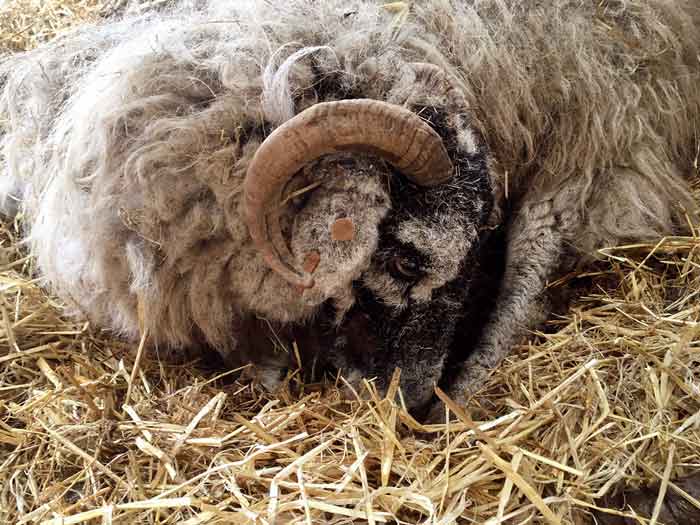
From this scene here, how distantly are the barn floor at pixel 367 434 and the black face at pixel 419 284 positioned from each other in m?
0.25

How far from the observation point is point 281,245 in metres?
2.48

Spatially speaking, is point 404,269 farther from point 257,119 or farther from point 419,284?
point 257,119

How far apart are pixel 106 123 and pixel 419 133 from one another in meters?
1.20

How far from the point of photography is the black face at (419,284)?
259cm

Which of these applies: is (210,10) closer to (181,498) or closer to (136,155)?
(136,155)

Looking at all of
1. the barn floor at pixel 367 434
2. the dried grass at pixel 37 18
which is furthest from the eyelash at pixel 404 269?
the dried grass at pixel 37 18

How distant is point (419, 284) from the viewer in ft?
8.85

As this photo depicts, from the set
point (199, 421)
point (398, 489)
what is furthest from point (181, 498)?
point (398, 489)

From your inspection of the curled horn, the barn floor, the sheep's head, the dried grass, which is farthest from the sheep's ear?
the dried grass

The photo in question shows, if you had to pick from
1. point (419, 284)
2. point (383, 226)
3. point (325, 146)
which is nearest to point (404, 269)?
point (419, 284)

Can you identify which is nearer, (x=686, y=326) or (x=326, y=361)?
(x=686, y=326)

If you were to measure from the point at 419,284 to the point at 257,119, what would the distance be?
93cm

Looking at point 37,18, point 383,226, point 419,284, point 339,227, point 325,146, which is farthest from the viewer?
point 37,18

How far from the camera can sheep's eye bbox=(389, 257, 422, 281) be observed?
2633 mm
